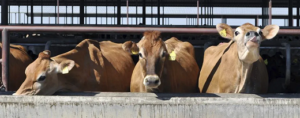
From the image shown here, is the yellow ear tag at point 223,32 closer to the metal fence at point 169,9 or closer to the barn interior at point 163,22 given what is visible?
the barn interior at point 163,22

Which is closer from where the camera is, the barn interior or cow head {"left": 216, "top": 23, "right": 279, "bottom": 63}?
cow head {"left": 216, "top": 23, "right": 279, "bottom": 63}

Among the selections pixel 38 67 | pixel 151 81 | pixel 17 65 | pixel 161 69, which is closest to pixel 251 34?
pixel 161 69

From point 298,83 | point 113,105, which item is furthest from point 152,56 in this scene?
point 298,83

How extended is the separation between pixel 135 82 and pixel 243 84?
1366mm

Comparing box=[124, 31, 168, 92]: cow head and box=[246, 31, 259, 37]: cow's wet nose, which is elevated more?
box=[246, 31, 259, 37]: cow's wet nose

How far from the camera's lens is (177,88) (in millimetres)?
6402

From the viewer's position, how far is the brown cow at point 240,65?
17.5ft

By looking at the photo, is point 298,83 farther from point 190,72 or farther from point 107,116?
point 107,116

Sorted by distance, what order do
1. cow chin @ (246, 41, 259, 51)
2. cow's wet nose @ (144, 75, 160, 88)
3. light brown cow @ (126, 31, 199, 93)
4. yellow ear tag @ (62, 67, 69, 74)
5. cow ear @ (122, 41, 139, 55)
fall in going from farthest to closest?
yellow ear tag @ (62, 67, 69, 74) < cow ear @ (122, 41, 139, 55) < light brown cow @ (126, 31, 199, 93) < cow chin @ (246, 41, 259, 51) < cow's wet nose @ (144, 75, 160, 88)

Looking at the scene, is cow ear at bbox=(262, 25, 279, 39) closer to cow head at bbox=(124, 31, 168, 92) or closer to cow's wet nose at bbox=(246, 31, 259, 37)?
cow's wet nose at bbox=(246, 31, 259, 37)

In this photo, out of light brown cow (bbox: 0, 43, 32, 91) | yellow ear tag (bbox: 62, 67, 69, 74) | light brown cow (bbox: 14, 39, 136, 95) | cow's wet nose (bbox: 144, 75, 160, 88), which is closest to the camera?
cow's wet nose (bbox: 144, 75, 160, 88)

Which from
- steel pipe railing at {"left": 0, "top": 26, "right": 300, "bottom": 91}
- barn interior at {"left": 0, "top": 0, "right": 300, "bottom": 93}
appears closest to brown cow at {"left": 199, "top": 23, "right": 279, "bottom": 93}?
barn interior at {"left": 0, "top": 0, "right": 300, "bottom": 93}

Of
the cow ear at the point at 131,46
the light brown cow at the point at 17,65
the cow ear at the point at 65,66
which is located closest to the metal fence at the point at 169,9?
the light brown cow at the point at 17,65

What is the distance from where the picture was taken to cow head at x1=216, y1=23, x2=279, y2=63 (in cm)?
522
